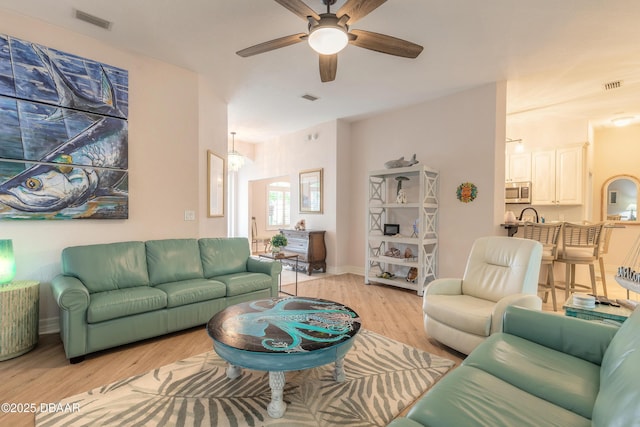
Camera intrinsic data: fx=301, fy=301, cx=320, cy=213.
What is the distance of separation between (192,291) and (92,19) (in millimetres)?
2717

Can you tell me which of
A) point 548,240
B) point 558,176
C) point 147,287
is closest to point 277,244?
point 147,287

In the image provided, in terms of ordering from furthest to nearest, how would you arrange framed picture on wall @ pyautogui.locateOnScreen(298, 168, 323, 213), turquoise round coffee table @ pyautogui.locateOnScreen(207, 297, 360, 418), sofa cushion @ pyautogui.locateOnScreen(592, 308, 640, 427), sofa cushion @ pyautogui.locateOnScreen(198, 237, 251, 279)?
framed picture on wall @ pyautogui.locateOnScreen(298, 168, 323, 213) < sofa cushion @ pyautogui.locateOnScreen(198, 237, 251, 279) < turquoise round coffee table @ pyautogui.locateOnScreen(207, 297, 360, 418) < sofa cushion @ pyautogui.locateOnScreen(592, 308, 640, 427)

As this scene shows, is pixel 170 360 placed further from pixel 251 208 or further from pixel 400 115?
pixel 251 208

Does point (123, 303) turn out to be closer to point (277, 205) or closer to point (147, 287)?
point (147, 287)

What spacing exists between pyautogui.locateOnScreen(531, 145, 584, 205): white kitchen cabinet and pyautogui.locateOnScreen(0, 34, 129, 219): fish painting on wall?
6746 millimetres

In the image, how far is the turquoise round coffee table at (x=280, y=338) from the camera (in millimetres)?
1762

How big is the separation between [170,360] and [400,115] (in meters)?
4.80

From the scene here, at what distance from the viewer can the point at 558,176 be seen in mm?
5523

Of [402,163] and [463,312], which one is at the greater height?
[402,163]

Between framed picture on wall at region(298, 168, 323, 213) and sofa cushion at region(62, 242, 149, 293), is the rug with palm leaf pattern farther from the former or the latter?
framed picture on wall at region(298, 168, 323, 213)

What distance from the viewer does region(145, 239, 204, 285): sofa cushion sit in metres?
3.22

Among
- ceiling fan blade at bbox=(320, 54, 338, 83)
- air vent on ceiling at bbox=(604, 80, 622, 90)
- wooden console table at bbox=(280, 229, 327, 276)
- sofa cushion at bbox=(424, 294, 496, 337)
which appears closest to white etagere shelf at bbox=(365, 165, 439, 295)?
wooden console table at bbox=(280, 229, 327, 276)

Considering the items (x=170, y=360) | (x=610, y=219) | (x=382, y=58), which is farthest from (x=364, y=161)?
(x=610, y=219)

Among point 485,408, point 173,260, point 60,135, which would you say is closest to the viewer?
point 485,408
